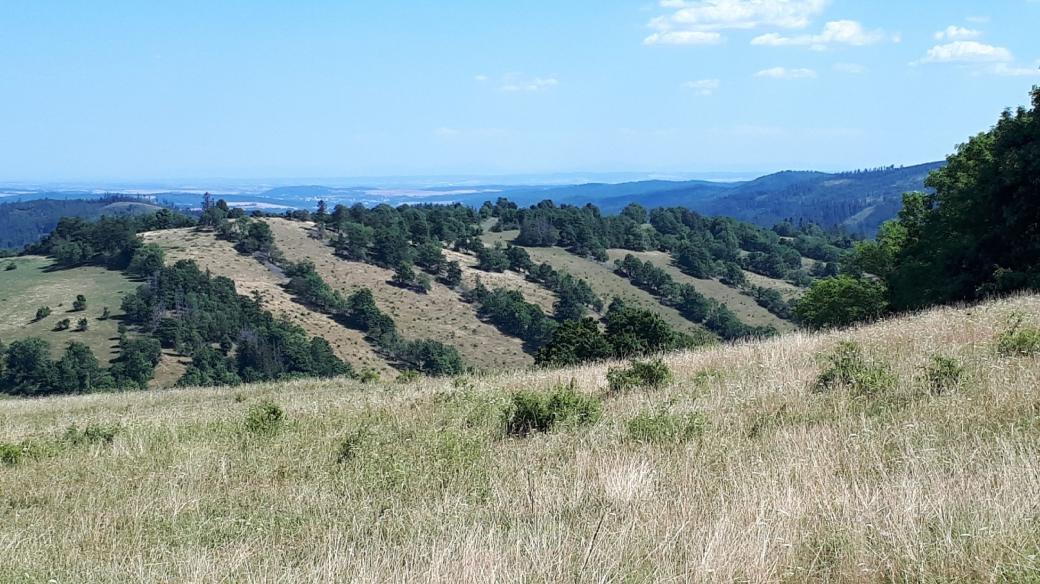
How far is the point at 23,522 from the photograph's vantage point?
5344 mm

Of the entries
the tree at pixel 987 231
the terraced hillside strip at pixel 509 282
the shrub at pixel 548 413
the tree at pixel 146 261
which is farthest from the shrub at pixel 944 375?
the terraced hillside strip at pixel 509 282

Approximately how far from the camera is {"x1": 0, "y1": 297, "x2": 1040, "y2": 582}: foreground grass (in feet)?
12.0

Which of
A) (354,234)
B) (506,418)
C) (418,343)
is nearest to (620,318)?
(506,418)

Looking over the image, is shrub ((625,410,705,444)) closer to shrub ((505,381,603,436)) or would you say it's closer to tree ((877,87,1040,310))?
shrub ((505,381,603,436))

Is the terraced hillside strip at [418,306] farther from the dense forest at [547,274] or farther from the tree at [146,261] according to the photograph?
the tree at [146,261]

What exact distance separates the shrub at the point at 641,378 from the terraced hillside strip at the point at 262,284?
268 ft

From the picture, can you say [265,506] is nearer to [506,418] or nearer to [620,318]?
[506,418]

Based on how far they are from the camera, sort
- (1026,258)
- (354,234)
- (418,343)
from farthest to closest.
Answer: (354,234) < (418,343) < (1026,258)

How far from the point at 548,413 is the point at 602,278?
140 meters

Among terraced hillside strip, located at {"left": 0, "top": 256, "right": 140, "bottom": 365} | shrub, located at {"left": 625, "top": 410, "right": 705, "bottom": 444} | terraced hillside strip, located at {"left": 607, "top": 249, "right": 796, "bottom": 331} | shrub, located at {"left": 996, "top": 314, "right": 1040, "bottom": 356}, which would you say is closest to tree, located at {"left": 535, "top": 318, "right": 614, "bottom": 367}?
shrub, located at {"left": 996, "top": 314, "right": 1040, "bottom": 356}

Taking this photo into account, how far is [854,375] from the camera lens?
7.74 meters

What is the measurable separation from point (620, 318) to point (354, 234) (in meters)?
101

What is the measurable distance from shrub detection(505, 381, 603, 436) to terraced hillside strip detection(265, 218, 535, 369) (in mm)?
87939

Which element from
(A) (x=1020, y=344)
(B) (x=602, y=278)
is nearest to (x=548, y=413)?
(A) (x=1020, y=344)
